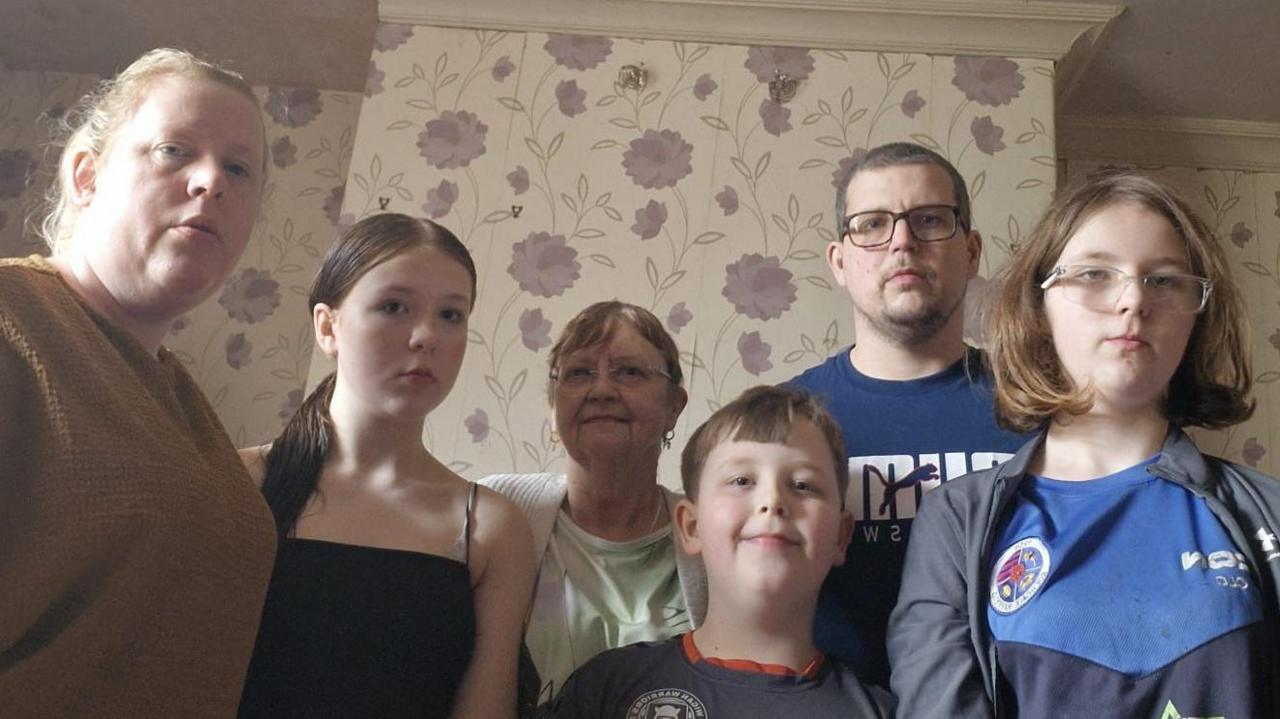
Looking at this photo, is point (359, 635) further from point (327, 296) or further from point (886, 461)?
point (886, 461)

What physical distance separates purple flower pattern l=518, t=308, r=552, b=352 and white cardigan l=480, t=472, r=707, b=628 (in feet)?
2.72

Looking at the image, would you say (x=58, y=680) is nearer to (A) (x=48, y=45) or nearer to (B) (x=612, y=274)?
(B) (x=612, y=274)

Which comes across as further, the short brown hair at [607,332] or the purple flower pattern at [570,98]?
the purple flower pattern at [570,98]

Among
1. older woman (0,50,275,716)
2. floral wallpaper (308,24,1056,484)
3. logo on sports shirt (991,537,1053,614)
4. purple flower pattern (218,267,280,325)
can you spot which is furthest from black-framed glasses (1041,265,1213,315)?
purple flower pattern (218,267,280,325)

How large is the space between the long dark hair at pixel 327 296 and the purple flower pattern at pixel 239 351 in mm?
1548

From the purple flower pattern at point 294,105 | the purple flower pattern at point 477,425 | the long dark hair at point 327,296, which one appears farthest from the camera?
the purple flower pattern at point 294,105

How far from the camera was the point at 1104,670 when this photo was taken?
2.89 ft

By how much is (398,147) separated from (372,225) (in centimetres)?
128

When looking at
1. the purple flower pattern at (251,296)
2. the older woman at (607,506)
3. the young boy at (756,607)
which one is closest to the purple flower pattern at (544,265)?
the purple flower pattern at (251,296)

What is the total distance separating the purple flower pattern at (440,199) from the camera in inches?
95.0

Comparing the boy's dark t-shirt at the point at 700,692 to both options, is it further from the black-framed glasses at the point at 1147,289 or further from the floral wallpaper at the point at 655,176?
the floral wallpaper at the point at 655,176

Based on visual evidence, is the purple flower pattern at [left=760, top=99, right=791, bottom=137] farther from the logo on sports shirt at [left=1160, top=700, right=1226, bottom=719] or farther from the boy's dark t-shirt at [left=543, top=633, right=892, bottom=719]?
the logo on sports shirt at [left=1160, top=700, right=1226, bottom=719]

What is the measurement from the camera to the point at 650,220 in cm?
238

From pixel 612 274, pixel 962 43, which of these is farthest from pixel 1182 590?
pixel 962 43
